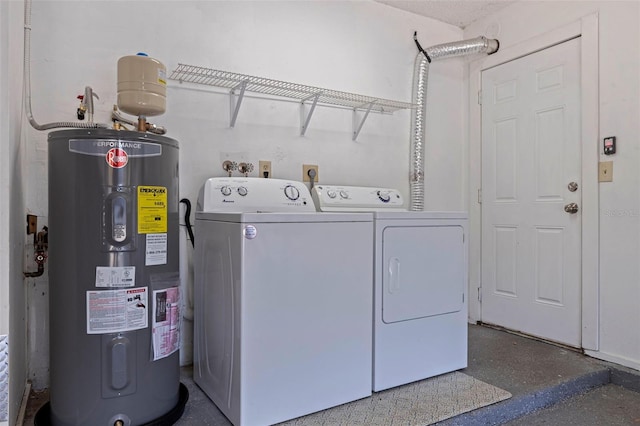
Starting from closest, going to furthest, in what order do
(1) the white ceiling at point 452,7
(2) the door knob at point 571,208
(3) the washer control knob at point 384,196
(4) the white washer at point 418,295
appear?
(4) the white washer at point 418,295
(2) the door knob at point 571,208
(3) the washer control knob at point 384,196
(1) the white ceiling at point 452,7

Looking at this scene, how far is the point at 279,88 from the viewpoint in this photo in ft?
7.98

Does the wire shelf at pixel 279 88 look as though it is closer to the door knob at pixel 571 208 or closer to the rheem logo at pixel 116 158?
the rheem logo at pixel 116 158

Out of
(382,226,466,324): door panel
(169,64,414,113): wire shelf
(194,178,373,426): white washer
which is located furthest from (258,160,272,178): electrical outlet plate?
(382,226,466,324): door panel

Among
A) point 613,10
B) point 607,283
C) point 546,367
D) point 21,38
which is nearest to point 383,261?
point 546,367

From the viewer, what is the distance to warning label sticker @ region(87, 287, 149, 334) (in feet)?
4.94

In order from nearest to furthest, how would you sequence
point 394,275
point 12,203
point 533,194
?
point 12,203 < point 394,275 < point 533,194

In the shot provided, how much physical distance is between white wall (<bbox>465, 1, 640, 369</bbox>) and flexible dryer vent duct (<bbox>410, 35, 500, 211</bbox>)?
0.82 metres

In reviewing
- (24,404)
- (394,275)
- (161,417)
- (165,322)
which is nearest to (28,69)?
(165,322)

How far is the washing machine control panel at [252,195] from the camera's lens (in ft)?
6.88

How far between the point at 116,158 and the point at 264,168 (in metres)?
1.08

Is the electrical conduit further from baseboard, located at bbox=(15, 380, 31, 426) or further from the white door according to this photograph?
the white door

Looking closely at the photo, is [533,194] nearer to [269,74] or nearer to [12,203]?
[269,74]

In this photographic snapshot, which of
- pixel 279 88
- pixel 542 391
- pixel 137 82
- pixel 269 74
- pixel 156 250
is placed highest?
pixel 269 74

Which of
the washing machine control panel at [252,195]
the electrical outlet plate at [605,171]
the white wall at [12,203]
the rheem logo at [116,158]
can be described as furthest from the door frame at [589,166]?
the white wall at [12,203]
